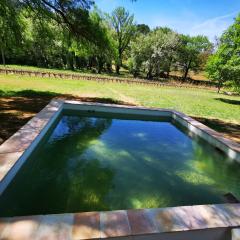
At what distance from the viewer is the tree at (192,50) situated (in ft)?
148

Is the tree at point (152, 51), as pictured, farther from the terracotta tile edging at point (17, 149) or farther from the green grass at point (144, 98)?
the terracotta tile edging at point (17, 149)

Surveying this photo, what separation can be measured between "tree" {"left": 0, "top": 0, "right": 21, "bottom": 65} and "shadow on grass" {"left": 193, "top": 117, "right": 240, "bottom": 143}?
944 centimetres

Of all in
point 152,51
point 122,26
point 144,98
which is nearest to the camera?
point 144,98

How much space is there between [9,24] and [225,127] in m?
10.4

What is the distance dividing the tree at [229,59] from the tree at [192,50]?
25.0 meters

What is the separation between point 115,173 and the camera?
5219 mm

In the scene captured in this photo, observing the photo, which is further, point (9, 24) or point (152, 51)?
point (152, 51)

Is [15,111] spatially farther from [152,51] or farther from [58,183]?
[152,51]

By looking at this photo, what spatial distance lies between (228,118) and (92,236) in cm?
1122

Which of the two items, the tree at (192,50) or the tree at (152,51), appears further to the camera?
the tree at (192,50)

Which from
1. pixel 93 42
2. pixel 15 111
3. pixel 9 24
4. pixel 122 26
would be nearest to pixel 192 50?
pixel 122 26

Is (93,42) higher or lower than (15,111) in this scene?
higher

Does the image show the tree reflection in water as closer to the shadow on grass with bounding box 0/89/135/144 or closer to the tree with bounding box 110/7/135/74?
the shadow on grass with bounding box 0/89/135/144

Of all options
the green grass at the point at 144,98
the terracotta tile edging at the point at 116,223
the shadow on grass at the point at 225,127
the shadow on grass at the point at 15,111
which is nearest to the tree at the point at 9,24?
the shadow on grass at the point at 15,111
